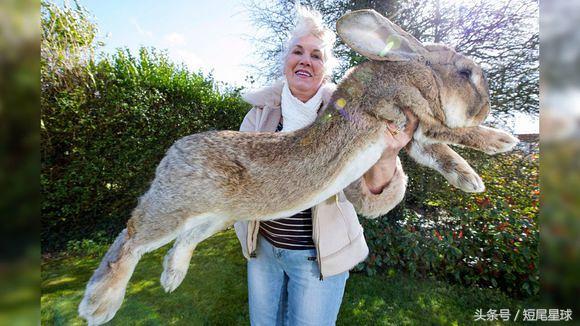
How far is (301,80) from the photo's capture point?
5.18 ft

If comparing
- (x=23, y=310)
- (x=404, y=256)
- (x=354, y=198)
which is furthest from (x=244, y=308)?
(x=23, y=310)

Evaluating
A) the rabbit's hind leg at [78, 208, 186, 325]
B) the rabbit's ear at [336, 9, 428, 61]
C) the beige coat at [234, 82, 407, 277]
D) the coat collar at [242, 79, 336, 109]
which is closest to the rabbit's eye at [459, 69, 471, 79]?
the rabbit's ear at [336, 9, 428, 61]

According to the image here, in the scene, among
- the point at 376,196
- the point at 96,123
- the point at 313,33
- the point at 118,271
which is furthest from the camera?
the point at 96,123

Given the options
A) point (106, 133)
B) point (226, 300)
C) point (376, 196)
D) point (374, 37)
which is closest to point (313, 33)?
point (374, 37)

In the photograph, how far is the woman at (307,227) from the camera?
142cm

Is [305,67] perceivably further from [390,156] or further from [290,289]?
[290,289]

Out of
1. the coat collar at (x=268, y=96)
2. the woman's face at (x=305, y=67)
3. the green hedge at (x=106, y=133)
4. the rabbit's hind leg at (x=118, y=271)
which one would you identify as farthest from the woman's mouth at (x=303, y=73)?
the green hedge at (x=106, y=133)

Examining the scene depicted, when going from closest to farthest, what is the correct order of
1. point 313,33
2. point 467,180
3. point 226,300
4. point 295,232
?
1. point 467,180
2. point 295,232
3. point 313,33
4. point 226,300

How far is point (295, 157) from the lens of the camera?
1.14 m

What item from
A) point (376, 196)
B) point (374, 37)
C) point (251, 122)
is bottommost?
point (376, 196)

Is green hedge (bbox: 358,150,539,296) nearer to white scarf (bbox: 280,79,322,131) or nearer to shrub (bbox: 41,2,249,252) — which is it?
white scarf (bbox: 280,79,322,131)

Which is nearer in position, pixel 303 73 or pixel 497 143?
pixel 497 143

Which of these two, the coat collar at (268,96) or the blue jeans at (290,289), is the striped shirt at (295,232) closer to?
the blue jeans at (290,289)

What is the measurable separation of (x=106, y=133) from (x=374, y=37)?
3735 millimetres
